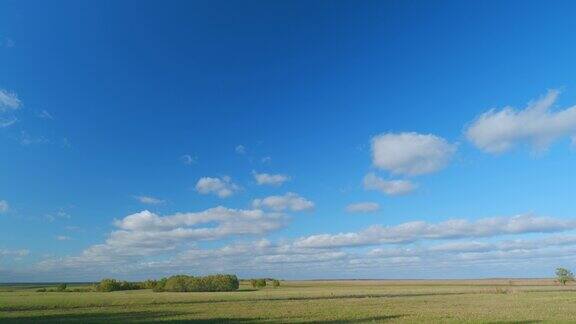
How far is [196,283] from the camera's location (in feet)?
449

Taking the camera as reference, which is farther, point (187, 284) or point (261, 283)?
point (261, 283)

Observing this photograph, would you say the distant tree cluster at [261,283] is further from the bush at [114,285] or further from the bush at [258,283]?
the bush at [114,285]

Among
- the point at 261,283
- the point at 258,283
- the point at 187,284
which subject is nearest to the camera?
the point at 187,284

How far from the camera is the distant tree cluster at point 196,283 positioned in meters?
134

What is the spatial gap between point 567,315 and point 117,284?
123 meters

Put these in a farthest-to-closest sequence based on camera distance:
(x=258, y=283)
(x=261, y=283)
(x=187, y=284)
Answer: (x=261, y=283), (x=258, y=283), (x=187, y=284)

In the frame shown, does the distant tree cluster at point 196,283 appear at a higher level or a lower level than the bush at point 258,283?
lower

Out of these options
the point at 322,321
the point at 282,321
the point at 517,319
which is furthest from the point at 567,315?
the point at 282,321

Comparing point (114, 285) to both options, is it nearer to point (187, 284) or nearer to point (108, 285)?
point (108, 285)

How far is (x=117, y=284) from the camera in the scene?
142 meters

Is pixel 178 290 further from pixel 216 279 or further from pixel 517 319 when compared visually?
pixel 517 319

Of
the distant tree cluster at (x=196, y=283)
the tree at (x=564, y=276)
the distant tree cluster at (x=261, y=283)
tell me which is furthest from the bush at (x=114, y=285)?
the tree at (x=564, y=276)

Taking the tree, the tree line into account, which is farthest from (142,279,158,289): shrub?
the tree

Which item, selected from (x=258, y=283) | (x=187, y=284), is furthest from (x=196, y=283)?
(x=258, y=283)
